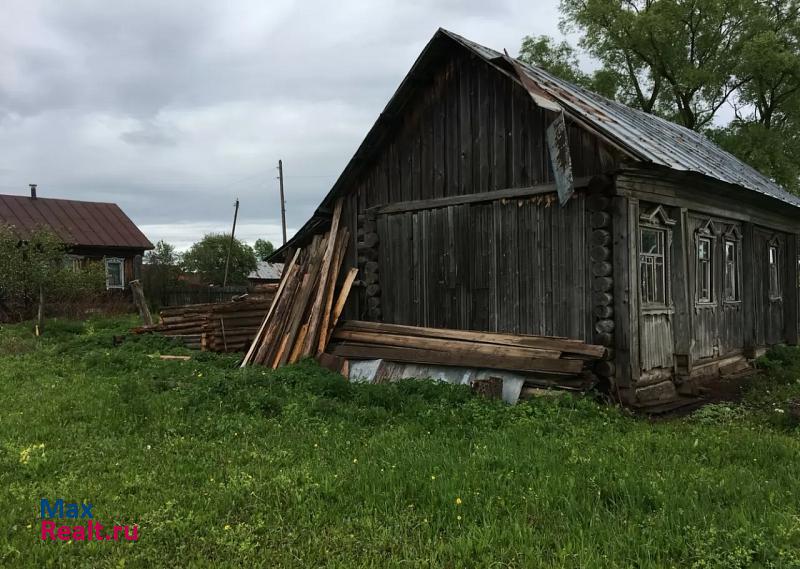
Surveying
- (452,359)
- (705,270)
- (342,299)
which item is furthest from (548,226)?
(342,299)

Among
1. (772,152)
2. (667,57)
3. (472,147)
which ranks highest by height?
(667,57)

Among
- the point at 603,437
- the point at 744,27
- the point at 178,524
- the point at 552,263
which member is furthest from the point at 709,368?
the point at 744,27

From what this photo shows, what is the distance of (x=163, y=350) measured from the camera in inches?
569

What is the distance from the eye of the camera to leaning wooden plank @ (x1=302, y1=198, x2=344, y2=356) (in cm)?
1120

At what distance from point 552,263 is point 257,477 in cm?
551

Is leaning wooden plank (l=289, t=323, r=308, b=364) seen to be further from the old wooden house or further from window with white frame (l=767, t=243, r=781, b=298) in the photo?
window with white frame (l=767, t=243, r=781, b=298)

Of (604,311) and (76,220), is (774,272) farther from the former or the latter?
(76,220)

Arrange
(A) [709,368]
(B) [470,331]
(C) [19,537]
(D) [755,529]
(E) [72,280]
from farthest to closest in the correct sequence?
(E) [72,280] < (A) [709,368] < (B) [470,331] < (C) [19,537] < (D) [755,529]

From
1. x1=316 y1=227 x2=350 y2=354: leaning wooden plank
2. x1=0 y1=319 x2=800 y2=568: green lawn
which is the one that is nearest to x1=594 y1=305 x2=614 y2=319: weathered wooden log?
x1=0 y1=319 x2=800 y2=568: green lawn

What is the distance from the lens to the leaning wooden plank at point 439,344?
28.3ft

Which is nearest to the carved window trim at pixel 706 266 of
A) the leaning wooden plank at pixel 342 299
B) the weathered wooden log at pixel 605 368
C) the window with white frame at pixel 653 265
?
the window with white frame at pixel 653 265

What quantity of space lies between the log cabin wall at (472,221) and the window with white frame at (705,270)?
132 inches

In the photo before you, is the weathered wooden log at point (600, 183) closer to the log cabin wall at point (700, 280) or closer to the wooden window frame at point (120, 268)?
the log cabin wall at point (700, 280)

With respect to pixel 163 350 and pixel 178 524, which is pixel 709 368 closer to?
pixel 178 524
